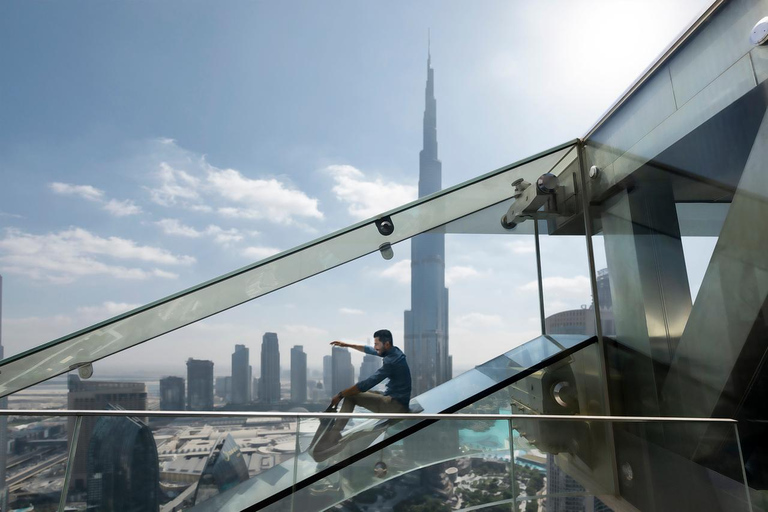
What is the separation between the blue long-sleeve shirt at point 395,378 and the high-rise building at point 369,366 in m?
0.04

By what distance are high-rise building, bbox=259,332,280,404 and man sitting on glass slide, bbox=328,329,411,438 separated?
768 inches

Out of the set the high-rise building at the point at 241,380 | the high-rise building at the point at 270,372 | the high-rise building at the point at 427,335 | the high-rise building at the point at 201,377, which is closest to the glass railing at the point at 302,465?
the high-rise building at the point at 427,335

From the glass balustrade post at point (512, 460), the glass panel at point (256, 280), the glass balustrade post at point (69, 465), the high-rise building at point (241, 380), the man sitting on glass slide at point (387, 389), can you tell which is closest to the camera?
the glass balustrade post at point (69, 465)

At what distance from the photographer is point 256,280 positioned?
13.6 ft

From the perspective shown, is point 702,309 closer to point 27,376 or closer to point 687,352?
point 687,352

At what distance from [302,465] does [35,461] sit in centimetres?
144

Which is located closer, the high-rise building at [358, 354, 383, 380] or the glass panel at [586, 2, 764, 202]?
the glass panel at [586, 2, 764, 202]

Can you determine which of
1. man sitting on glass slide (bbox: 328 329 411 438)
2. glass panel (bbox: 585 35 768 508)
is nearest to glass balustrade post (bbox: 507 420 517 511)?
glass panel (bbox: 585 35 768 508)

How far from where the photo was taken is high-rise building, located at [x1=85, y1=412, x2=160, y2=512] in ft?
8.13

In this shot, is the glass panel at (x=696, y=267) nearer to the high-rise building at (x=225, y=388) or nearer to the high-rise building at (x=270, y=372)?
the high-rise building at (x=225, y=388)

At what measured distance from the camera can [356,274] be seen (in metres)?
4.64

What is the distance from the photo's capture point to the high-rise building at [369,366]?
4.40 m

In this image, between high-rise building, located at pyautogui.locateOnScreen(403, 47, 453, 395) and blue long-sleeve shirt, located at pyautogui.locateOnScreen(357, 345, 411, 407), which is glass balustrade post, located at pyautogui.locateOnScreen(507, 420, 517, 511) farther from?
blue long-sleeve shirt, located at pyautogui.locateOnScreen(357, 345, 411, 407)

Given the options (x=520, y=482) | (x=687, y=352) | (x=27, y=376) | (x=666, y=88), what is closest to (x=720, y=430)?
(x=687, y=352)
